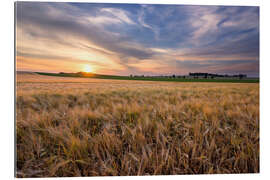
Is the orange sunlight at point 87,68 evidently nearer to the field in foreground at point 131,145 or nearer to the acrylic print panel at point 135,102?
the acrylic print panel at point 135,102

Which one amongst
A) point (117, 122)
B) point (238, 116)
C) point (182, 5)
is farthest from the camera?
point (182, 5)

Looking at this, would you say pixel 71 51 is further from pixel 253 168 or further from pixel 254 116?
pixel 254 116

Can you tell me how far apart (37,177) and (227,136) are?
5.30 feet

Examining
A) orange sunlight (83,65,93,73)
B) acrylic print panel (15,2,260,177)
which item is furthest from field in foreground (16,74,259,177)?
orange sunlight (83,65,93,73)

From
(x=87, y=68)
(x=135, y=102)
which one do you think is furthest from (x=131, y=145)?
(x=87, y=68)

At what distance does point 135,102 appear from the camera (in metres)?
1.57

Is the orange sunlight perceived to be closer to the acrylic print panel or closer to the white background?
the acrylic print panel

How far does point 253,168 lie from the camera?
967mm

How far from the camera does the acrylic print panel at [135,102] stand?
0.89 metres

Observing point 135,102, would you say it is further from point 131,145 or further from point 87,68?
point 87,68

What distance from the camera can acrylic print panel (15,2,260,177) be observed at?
34.9 inches

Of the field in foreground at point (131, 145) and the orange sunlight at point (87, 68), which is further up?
the orange sunlight at point (87, 68)

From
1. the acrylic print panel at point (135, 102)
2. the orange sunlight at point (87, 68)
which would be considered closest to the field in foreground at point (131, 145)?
the acrylic print panel at point (135, 102)

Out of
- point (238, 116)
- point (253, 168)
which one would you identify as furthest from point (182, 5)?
point (253, 168)
